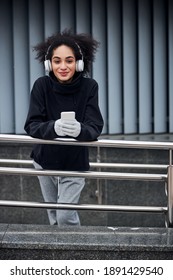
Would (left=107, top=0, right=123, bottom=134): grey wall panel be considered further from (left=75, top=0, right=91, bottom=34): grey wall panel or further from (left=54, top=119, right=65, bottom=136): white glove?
(left=54, top=119, right=65, bottom=136): white glove

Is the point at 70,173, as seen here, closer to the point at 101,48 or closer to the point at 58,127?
the point at 58,127

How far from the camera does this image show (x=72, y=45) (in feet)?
14.2

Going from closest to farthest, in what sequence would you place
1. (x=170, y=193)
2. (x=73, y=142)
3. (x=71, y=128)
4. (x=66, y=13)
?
1. (x=71, y=128)
2. (x=73, y=142)
3. (x=170, y=193)
4. (x=66, y=13)

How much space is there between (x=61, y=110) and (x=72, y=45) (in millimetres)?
493

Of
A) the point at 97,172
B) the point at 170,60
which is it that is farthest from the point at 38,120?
the point at 170,60

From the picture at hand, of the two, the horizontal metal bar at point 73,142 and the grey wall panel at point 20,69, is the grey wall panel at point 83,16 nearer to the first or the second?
the grey wall panel at point 20,69

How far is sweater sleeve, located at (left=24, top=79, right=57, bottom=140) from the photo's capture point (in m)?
4.18

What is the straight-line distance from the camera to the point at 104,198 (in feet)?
23.0

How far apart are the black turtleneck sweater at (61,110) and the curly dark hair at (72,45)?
188 millimetres

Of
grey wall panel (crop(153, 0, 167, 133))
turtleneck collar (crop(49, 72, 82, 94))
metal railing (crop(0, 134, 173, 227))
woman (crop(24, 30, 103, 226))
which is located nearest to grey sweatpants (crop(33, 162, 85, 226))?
woman (crop(24, 30, 103, 226))

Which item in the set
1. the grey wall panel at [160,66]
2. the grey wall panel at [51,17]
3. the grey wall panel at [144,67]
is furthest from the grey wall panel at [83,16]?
the grey wall panel at [160,66]

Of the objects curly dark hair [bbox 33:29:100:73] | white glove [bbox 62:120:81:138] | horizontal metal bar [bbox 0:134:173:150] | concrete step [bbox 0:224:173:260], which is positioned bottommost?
concrete step [bbox 0:224:173:260]

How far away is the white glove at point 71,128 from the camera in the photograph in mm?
4056
